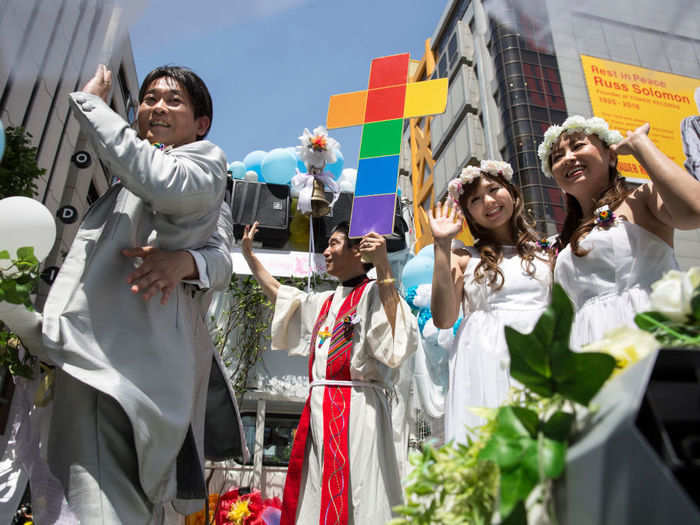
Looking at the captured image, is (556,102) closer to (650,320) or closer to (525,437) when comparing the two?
(650,320)

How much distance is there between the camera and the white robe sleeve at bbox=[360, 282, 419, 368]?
7.25ft

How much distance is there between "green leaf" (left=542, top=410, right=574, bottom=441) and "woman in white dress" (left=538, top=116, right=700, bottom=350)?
3.98 feet

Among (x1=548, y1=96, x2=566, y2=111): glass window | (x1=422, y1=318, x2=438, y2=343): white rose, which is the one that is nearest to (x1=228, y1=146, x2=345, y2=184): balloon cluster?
(x1=422, y1=318, x2=438, y2=343): white rose

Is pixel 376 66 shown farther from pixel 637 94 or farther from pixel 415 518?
pixel 637 94

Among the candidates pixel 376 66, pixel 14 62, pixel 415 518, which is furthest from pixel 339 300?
pixel 14 62

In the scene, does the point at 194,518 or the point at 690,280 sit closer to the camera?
the point at 690,280

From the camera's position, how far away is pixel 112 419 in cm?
123

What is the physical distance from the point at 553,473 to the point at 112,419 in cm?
110

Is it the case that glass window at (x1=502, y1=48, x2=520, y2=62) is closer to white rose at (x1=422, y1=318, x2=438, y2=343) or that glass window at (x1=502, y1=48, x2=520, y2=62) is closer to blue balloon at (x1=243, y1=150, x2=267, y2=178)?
blue balloon at (x1=243, y1=150, x2=267, y2=178)

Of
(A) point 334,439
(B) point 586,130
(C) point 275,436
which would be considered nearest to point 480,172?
(B) point 586,130

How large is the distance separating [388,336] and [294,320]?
0.67 m

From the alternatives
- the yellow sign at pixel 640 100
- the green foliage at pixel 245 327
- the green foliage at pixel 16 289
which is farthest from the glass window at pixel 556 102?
the green foliage at pixel 16 289

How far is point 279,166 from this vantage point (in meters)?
5.97

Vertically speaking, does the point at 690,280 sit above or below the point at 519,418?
above
